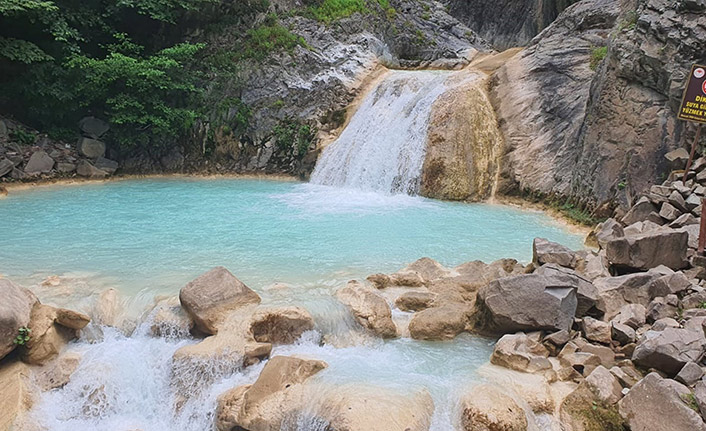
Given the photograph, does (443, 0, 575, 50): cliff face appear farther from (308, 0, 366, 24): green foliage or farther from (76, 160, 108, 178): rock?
(76, 160, 108, 178): rock

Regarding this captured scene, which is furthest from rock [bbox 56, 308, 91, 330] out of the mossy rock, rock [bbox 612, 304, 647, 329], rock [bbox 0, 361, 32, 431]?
rock [bbox 612, 304, 647, 329]

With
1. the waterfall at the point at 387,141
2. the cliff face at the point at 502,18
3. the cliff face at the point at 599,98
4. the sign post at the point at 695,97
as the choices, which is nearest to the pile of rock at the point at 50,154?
the waterfall at the point at 387,141

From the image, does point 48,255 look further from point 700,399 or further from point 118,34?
point 118,34

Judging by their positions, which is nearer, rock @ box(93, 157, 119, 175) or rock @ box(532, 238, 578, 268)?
rock @ box(532, 238, 578, 268)

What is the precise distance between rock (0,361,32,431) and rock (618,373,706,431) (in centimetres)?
557

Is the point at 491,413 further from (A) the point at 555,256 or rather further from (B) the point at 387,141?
(B) the point at 387,141

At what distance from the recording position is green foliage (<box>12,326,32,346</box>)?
5145mm

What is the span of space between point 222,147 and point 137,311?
42.2 feet

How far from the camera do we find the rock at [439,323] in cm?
580

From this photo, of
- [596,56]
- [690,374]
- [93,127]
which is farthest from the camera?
[93,127]

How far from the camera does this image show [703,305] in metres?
5.12

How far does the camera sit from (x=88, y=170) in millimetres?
16453

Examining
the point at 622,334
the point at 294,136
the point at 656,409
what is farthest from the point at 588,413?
the point at 294,136

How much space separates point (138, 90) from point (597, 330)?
16.5m
